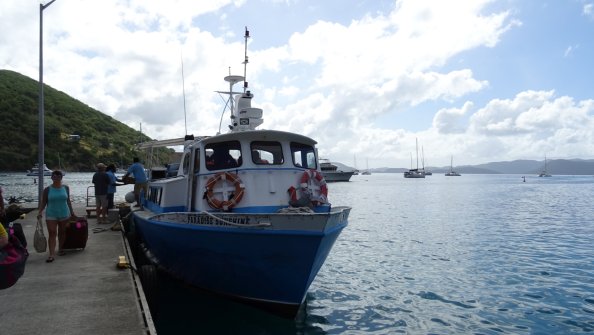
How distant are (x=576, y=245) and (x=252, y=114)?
1629cm

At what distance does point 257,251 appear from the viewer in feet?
27.5

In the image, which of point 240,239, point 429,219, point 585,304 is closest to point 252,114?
point 240,239

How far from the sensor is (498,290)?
12.1 metres

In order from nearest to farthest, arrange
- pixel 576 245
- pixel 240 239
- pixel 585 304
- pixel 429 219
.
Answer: pixel 240 239, pixel 585 304, pixel 576 245, pixel 429 219

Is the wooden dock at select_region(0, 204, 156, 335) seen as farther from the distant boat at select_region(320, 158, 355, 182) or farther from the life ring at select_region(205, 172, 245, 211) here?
the distant boat at select_region(320, 158, 355, 182)

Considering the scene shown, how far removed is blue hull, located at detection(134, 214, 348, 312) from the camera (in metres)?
8.16

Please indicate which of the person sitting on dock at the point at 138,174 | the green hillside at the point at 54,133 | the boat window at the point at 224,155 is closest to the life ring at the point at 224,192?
the boat window at the point at 224,155

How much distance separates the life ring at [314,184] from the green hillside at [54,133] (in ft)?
370

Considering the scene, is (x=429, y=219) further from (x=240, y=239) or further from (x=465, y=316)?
(x=240, y=239)

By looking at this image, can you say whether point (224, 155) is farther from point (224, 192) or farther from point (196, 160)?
point (224, 192)

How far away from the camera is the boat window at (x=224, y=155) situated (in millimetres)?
10273

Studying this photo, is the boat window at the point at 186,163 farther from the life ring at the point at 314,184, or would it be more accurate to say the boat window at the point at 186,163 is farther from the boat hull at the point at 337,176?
the boat hull at the point at 337,176

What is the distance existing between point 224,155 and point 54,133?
153269 millimetres

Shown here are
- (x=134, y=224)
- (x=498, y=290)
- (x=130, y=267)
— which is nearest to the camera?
(x=130, y=267)
